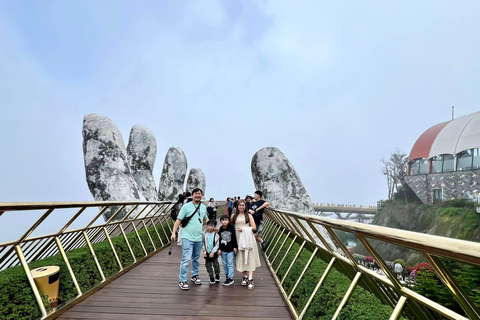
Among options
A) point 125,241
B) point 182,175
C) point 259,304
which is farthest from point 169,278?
point 182,175

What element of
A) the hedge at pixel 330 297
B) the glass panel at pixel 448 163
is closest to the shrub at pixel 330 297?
the hedge at pixel 330 297

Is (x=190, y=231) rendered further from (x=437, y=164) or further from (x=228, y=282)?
(x=437, y=164)

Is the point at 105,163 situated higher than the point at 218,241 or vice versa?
the point at 105,163

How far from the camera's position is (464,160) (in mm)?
31828

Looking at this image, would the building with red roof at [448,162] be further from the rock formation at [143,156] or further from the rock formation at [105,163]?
the rock formation at [105,163]

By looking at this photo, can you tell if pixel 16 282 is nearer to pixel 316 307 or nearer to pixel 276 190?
pixel 316 307

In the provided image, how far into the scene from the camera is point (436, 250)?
3.61 ft

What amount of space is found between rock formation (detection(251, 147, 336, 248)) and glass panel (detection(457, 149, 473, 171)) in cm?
2175

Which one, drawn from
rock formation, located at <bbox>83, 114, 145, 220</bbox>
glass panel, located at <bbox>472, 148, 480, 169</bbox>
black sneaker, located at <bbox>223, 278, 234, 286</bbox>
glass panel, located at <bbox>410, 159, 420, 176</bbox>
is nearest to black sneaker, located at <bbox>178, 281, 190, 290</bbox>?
black sneaker, located at <bbox>223, 278, 234, 286</bbox>

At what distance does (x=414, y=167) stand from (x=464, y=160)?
322 inches

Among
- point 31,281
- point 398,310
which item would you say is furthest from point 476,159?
point 31,281

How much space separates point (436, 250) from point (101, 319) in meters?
3.60

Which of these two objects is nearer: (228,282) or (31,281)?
(31,281)

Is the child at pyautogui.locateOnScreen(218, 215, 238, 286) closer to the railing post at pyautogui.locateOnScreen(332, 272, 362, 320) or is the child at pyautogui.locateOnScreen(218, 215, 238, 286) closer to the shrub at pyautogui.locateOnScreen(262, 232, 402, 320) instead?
the shrub at pyautogui.locateOnScreen(262, 232, 402, 320)
